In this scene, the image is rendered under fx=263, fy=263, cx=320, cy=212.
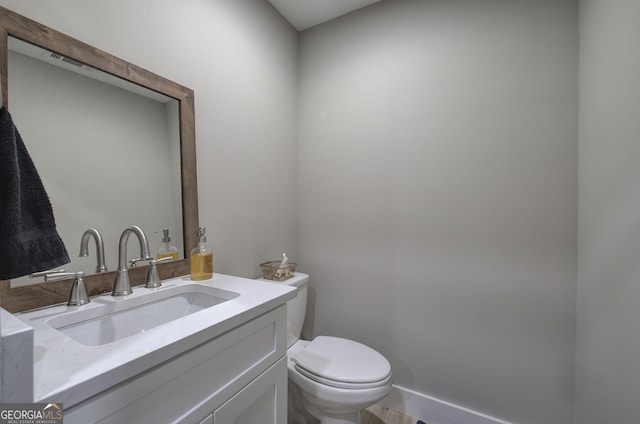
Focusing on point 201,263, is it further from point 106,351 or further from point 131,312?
point 106,351

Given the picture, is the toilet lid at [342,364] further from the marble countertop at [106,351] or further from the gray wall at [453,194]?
the marble countertop at [106,351]

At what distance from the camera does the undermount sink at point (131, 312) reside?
0.75m

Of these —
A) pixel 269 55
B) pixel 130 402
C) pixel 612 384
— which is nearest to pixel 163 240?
pixel 130 402

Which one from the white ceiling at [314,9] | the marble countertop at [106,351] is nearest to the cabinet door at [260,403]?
the marble countertop at [106,351]

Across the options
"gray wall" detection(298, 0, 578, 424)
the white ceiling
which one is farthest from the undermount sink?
the white ceiling

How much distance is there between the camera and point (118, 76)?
0.95 m

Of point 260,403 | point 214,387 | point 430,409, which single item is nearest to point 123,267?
point 214,387

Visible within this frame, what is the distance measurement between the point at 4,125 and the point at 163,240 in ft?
2.05

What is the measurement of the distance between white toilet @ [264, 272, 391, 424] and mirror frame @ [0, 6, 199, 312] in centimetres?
72

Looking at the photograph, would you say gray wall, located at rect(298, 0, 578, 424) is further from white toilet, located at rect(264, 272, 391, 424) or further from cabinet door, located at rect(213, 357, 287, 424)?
cabinet door, located at rect(213, 357, 287, 424)

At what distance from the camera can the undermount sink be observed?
2.48 feet

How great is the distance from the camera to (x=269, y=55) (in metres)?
1.64

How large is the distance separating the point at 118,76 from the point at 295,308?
1.31 meters

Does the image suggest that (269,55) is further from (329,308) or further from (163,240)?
(329,308)
